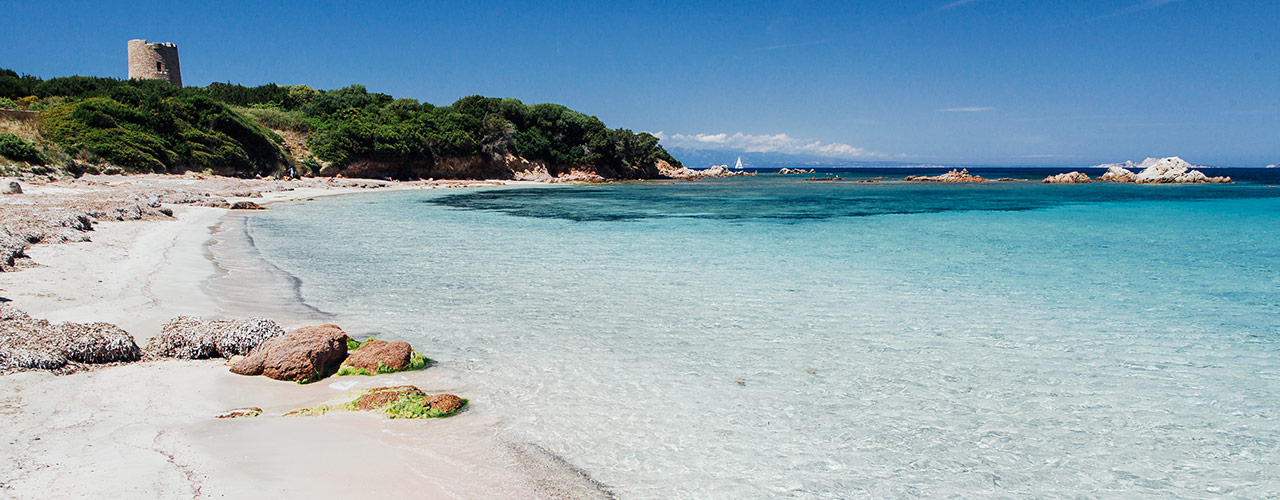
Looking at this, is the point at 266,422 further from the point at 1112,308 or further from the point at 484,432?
the point at 1112,308

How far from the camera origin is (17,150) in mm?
26203

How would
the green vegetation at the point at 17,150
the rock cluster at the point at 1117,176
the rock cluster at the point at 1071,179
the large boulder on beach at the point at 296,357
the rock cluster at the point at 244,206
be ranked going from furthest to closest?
the rock cluster at the point at 1117,176 < the rock cluster at the point at 1071,179 < the green vegetation at the point at 17,150 < the rock cluster at the point at 244,206 < the large boulder on beach at the point at 296,357

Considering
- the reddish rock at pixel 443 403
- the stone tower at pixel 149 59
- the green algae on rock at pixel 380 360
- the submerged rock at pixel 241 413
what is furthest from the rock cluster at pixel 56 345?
the stone tower at pixel 149 59

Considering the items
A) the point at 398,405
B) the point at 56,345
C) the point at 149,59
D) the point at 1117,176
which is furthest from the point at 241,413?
the point at 1117,176

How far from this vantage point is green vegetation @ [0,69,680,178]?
35.5 metres

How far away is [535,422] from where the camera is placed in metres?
5.05

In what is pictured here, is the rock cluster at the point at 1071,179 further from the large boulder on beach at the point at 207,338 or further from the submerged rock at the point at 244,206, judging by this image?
the large boulder on beach at the point at 207,338

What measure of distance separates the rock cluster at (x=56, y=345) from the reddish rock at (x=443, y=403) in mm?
2792

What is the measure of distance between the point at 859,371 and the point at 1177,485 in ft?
8.35

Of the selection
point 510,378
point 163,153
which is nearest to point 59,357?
point 510,378

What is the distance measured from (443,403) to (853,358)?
4054mm

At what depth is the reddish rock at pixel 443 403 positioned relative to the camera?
5.03 m

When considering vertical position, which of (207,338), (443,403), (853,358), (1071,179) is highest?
(1071,179)

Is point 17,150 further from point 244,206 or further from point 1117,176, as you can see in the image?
point 1117,176
